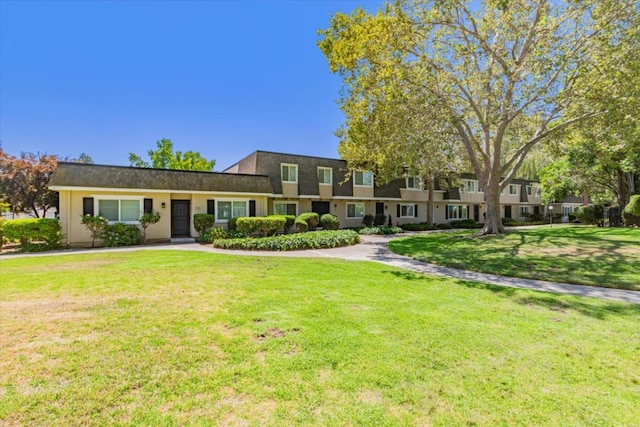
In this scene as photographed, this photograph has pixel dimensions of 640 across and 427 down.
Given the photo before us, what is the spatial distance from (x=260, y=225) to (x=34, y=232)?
34.3 feet

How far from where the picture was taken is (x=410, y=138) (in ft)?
47.4

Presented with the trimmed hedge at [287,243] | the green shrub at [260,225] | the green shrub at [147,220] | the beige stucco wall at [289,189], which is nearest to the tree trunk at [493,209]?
the trimmed hedge at [287,243]

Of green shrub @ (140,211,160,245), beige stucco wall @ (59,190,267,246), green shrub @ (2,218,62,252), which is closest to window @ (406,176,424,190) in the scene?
beige stucco wall @ (59,190,267,246)

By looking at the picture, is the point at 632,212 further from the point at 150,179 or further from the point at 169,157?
the point at 169,157

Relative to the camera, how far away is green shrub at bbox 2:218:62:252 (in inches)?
Result: 550

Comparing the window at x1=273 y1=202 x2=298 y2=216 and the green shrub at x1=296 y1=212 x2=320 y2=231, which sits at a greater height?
the window at x1=273 y1=202 x2=298 y2=216

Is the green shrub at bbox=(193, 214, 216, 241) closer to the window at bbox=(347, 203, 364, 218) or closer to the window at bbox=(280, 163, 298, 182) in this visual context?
the window at bbox=(280, 163, 298, 182)

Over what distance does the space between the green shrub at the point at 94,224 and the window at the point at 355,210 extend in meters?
17.1

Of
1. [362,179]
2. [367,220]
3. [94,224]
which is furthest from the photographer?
[367,220]

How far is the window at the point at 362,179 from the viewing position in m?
25.2

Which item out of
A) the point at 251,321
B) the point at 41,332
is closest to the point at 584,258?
the point at 251,321

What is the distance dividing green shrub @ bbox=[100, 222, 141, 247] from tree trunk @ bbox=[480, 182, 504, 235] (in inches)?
744

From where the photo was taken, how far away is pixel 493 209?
16.7 m

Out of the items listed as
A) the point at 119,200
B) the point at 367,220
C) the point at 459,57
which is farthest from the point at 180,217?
the point at 459,57
